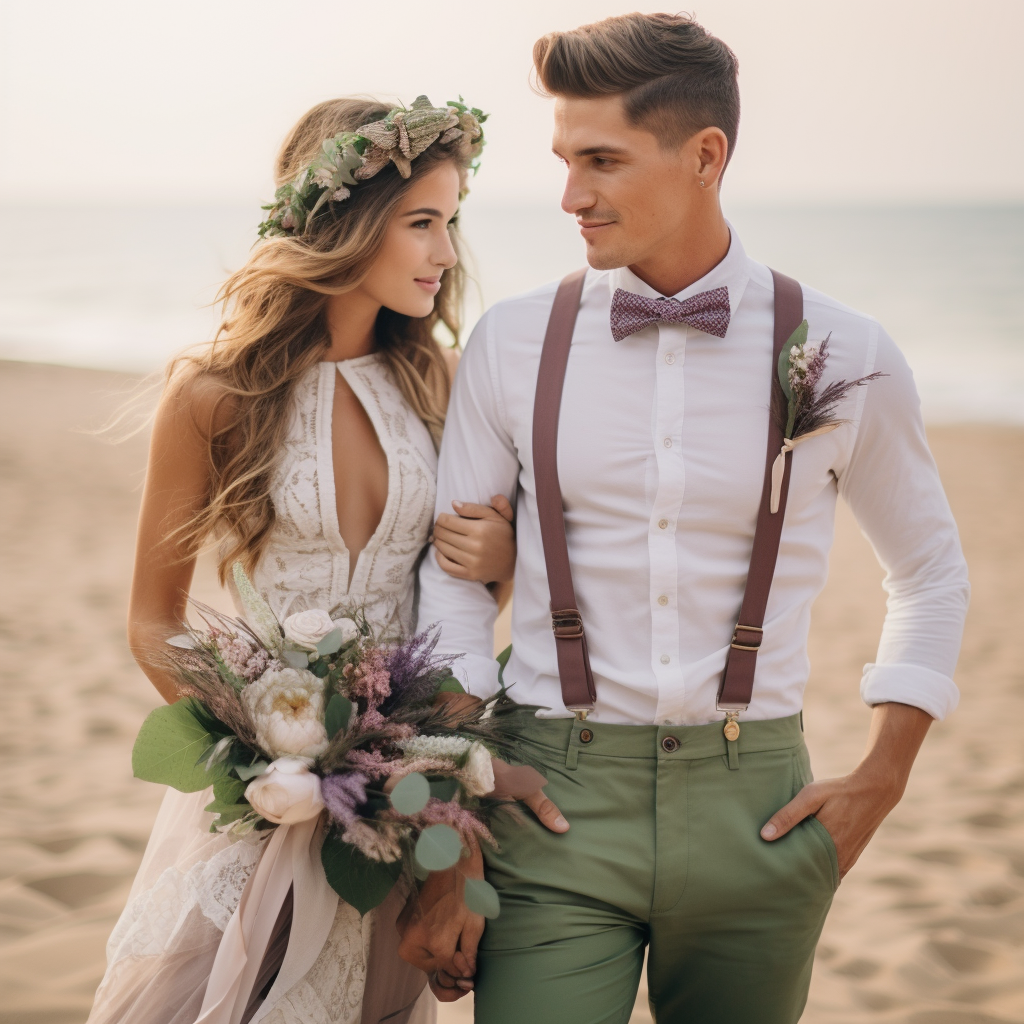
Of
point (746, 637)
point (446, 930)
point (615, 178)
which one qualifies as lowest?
point (446, 930)

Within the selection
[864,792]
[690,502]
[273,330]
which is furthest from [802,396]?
[273,330]

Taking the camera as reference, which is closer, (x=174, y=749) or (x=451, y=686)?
(x=174, y=749)

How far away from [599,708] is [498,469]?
0.58 m

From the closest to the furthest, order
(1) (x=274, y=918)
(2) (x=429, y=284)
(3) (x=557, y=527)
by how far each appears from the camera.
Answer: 1. (1) (x=274, y=918)
2. (3) (x=557, y=527)
3. (2) (x=429, y=284)

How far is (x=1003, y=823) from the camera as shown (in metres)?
5.07

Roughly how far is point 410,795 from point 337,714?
0.67 ft

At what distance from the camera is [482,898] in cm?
203

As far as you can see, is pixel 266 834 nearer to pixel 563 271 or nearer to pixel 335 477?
pixel 335 477

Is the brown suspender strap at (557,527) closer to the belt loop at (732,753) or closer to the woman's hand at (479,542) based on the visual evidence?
the woman's hand at (479,542)

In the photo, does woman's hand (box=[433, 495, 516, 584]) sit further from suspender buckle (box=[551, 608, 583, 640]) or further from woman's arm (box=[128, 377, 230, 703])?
woman's arm (box=[128, 377, 230, 703])

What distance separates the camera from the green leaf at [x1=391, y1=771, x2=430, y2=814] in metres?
1.83

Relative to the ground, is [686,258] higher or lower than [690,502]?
higher

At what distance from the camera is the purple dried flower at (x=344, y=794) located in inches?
72.9

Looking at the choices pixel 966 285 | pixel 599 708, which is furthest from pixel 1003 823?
pixel 966 285
